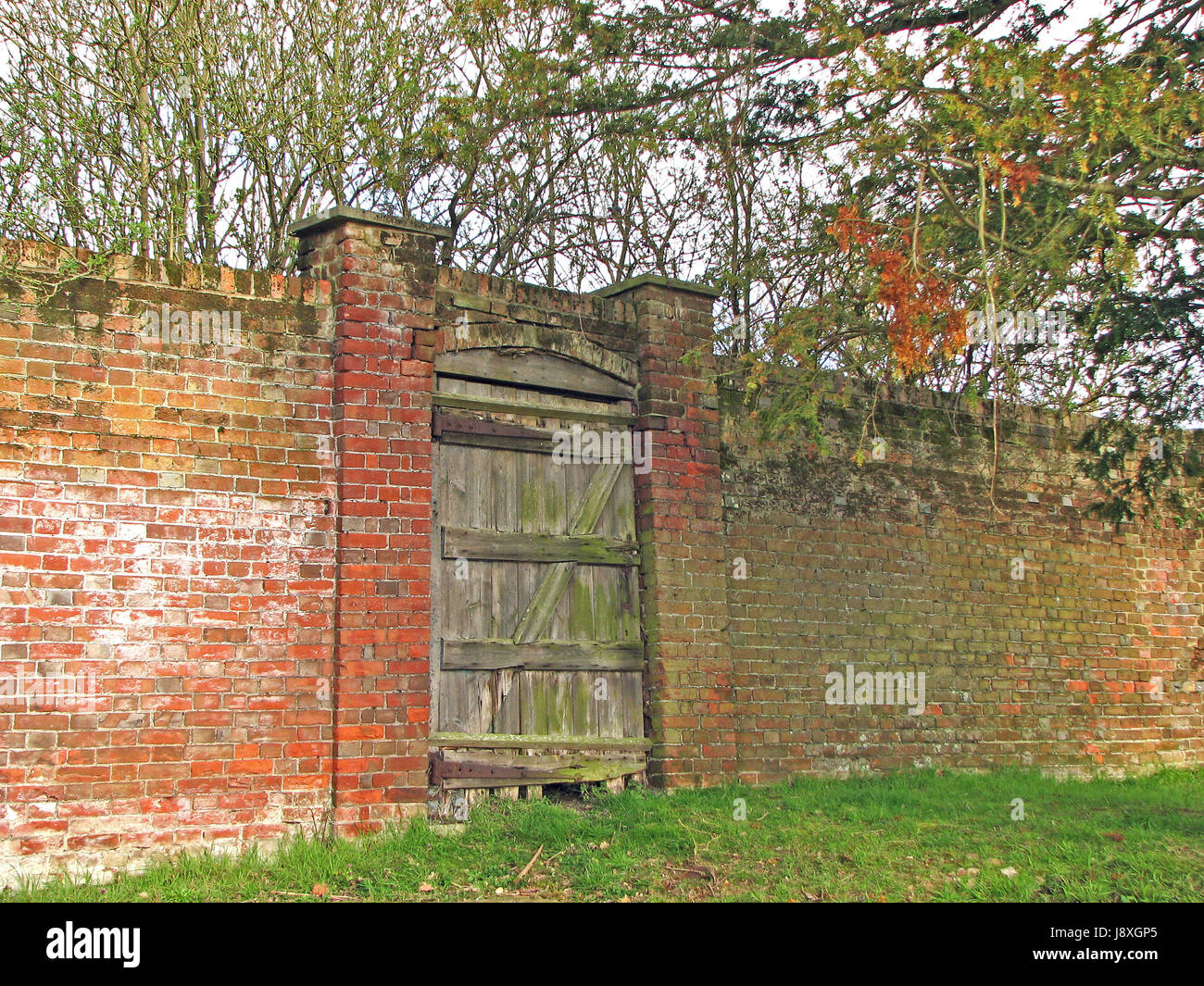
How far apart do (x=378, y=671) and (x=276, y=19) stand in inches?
268

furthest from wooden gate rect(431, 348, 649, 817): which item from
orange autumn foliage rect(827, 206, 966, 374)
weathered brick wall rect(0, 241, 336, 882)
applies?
orange autumn foliage rect(827, 206, 966, 374)

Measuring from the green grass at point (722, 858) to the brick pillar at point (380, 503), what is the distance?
428mm

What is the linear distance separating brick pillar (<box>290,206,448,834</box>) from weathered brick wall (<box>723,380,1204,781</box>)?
283cm

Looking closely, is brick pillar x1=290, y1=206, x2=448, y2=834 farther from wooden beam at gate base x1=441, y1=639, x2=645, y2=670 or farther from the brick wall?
wooden beam at gate base x1=441, y1=639, x2=645, y2=670

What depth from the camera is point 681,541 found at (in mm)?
8453

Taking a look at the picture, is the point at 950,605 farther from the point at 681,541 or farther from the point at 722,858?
the point at 722,858

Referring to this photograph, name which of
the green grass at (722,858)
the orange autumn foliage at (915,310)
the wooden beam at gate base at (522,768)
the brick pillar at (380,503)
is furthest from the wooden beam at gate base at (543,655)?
the orange autumn foliage at (915,310)

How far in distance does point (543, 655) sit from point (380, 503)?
5.33 feet

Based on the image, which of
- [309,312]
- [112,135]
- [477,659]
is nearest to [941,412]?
[477,659]

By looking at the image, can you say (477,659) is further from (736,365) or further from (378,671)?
(736,365)

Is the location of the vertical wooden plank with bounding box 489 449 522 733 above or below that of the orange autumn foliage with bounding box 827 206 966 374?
below

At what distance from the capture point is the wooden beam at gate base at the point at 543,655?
7.49 metres

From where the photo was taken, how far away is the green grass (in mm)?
5969

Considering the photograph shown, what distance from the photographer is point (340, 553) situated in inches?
273
